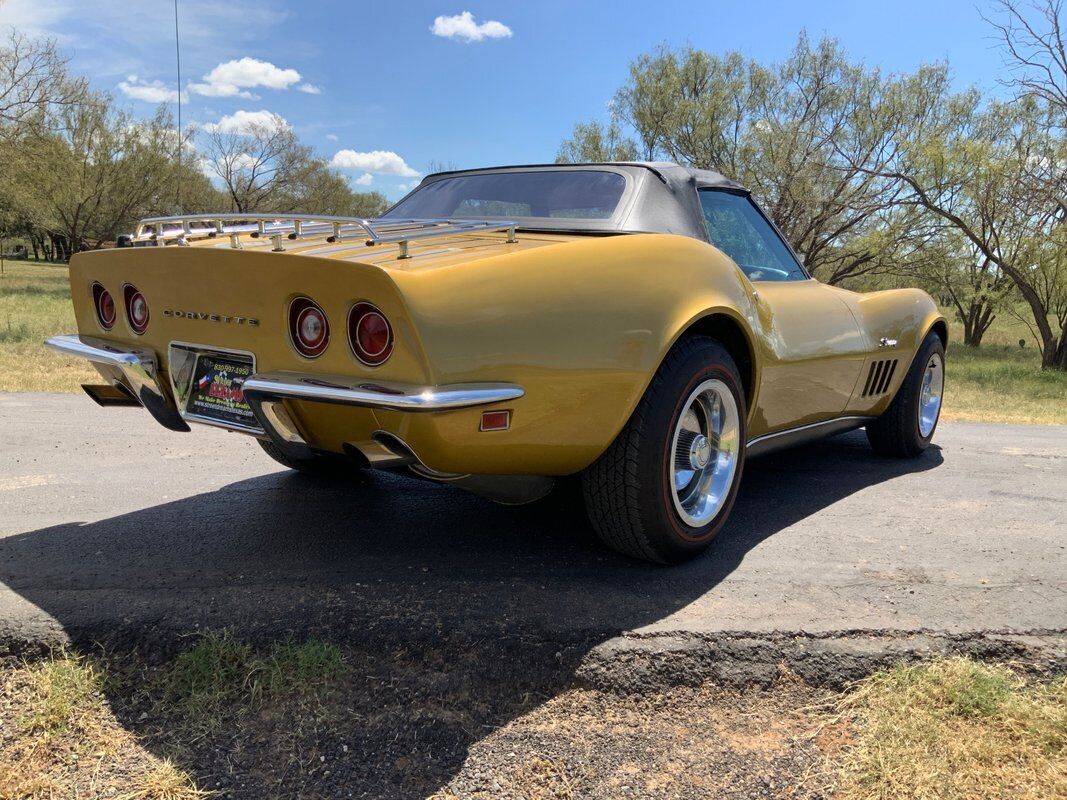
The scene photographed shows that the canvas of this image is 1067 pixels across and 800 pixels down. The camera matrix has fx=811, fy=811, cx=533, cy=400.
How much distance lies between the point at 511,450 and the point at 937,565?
1.78 meters

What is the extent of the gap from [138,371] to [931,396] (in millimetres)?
4430

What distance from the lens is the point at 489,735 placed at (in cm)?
204

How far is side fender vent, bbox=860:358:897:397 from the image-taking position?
409cm

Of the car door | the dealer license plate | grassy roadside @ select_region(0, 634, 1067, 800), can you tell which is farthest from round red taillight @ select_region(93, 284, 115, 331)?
the car door

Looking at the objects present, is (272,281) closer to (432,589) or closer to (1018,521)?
(432,589)

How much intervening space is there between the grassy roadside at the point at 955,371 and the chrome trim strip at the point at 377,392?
559 centimetres

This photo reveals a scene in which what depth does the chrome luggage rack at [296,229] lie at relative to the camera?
2.39 metres

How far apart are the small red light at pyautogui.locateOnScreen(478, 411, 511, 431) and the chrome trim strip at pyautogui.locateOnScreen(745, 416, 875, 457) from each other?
1296 mm

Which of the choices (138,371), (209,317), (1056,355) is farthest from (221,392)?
(1056,355)

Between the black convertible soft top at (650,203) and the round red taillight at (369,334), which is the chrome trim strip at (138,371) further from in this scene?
the black convertible soft top at (650,203)

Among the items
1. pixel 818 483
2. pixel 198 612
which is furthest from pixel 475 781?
pixel 818 483

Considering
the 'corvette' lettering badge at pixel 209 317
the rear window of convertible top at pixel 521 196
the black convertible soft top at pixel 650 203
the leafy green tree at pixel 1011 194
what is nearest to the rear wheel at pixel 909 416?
the black convertible soft top at pixel 650 203

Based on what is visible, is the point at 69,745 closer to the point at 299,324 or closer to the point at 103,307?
the point at 299,324

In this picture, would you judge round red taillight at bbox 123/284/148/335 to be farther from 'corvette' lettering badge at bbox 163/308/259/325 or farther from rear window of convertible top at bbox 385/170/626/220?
rear window of convertible top at bbox 385/170/626/220
